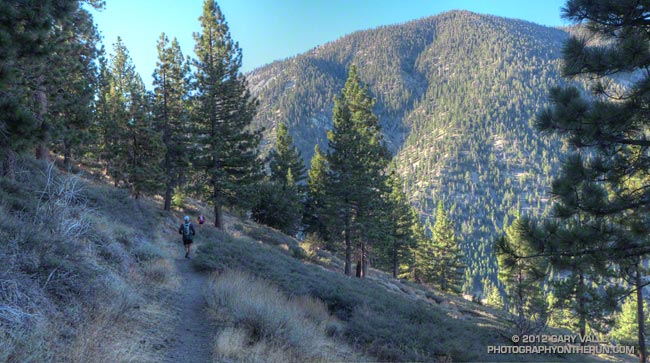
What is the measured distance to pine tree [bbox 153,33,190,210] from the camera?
2414cm

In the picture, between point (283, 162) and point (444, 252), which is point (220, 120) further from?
point (444, 252)

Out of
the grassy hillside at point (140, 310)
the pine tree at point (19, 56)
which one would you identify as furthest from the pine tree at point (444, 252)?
the pine tree at point (19, 56)

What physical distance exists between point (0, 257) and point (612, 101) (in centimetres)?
1009

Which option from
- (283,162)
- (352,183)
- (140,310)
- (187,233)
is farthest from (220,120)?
(283,162)

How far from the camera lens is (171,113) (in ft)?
80.6

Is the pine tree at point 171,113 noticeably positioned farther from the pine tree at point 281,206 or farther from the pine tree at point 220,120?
the pine tree at point 281,206

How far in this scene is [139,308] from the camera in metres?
6.09

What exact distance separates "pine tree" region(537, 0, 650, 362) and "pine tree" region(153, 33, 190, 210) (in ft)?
72.8

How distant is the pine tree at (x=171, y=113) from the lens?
24138 mm

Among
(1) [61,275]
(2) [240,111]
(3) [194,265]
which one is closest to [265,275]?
(3) [194,265]

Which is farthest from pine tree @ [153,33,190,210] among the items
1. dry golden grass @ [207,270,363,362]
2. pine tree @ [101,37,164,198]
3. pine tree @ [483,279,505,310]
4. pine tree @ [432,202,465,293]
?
pine tree @ [483,279,505,310]

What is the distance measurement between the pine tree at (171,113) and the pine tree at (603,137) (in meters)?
22.2

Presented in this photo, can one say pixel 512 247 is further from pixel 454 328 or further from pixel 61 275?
pixel 61 275

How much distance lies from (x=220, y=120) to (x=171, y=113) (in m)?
3.68
